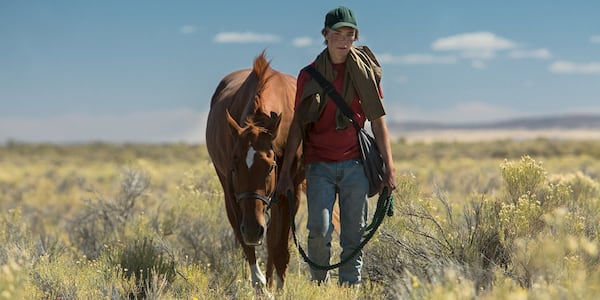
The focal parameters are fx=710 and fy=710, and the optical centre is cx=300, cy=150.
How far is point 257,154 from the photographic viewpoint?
526cm

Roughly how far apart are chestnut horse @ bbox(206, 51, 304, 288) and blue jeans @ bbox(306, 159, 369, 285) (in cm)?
34

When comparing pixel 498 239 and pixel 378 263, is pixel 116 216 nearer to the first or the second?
pixel 378 263

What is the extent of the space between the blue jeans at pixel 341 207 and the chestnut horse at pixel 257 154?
0.34 metres

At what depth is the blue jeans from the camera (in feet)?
18.5

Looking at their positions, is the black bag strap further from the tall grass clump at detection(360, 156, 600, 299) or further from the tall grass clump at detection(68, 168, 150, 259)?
the tall grass clump at detection(68, 168, 150, 259)

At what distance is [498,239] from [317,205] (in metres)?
1.72

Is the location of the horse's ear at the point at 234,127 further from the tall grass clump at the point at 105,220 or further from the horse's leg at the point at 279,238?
the tall grass clump at the point at 105,220

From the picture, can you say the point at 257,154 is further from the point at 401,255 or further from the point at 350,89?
the point at 401,255

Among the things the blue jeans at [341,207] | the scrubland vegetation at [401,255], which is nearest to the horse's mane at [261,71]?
the blue jeans at [341,207]

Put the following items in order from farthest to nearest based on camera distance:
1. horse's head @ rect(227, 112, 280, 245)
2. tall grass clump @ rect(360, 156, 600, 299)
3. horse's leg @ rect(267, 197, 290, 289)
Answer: horse's leg @ rect(267, 197, 290, 289) → tall grass clump @ rect(360, 156, 600, 299) → horse's head @ rect(227, 112, 280, 245)

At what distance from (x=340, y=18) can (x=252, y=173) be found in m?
1.35

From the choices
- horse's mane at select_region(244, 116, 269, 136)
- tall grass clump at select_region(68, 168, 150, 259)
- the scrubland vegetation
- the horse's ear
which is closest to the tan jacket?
horse's mane at select_region(244, 116, 269, 136)

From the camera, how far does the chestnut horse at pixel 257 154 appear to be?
17.4 feet

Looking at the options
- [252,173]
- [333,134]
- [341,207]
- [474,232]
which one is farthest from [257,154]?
[474,232]
